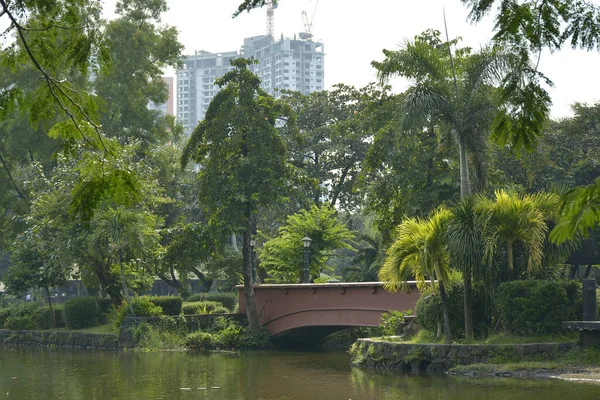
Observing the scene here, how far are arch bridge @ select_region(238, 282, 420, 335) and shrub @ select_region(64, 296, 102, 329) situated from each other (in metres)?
8.41

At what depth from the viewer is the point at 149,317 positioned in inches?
1571

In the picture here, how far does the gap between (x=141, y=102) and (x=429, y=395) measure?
37.2 metres

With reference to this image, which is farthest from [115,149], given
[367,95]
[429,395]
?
[367,95]

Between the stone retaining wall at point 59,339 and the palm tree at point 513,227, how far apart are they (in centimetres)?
2044

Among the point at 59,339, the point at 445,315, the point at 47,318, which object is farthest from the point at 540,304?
the point at 47,318

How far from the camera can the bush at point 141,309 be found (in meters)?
→ 40.6

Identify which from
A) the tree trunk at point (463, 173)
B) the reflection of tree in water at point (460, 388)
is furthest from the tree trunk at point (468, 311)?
the tree trunk at point (463, 173)

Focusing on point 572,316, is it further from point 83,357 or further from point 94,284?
point 94,284

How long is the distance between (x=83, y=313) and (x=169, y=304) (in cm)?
547

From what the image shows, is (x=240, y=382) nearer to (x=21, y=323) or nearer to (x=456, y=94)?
(x=456, y=94)

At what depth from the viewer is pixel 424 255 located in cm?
2503

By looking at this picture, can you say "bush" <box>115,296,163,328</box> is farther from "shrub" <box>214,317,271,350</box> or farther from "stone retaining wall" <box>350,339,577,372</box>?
"stone retaining wall" <box>350,339,577,372</box>

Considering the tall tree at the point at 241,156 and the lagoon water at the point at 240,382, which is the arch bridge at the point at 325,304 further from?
the lagoon water at the point at 240,382

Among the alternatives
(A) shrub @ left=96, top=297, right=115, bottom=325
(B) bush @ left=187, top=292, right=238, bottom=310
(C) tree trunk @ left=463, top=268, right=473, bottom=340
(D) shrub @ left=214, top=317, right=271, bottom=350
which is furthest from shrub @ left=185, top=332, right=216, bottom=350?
(C) tree trunk @ left=463, top=268, right=473, bottom=340
